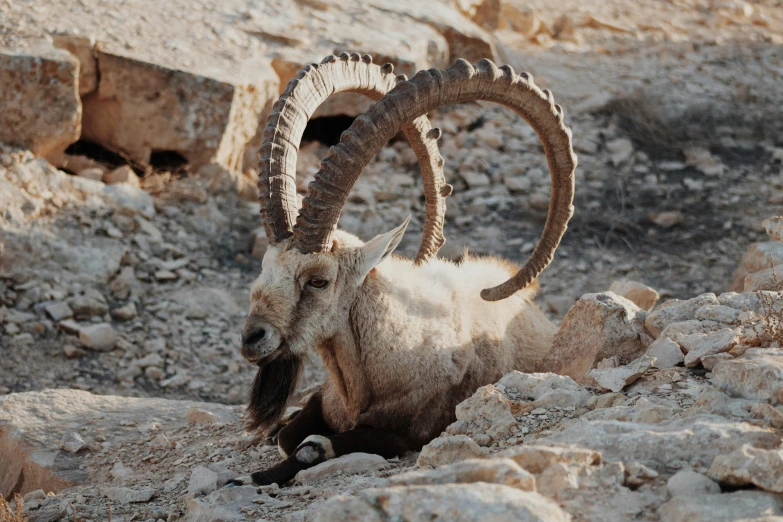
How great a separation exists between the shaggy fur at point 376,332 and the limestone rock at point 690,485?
239 centimetres

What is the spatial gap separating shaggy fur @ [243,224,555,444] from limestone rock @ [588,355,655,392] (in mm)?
1076

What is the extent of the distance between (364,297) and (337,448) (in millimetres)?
881

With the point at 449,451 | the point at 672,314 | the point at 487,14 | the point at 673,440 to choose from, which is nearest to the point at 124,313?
the point at 672,314

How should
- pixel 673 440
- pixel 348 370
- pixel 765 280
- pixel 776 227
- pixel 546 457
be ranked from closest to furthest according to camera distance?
1. pixel 546 457
2. pixel 673 440
3. pixel 348 370
4. pixel 776 227
5. pixel 765 280

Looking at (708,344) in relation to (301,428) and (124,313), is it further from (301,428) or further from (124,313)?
(124,313)

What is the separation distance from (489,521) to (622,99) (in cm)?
1107

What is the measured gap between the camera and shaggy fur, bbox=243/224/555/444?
5.16m

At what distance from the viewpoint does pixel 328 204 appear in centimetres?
507

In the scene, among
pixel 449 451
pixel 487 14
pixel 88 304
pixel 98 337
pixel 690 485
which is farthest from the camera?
pixel 487 14

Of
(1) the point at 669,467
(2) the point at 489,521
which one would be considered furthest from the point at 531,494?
(1) the point at 669,467

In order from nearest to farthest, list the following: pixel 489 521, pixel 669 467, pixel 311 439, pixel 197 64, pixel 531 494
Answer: pixel 489 521 → pixel 531 494 → pixel 669 467 → pixel 311 439 → pixel 197 64

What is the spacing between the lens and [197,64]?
9.88 meters

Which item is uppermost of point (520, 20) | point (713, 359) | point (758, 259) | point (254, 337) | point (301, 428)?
point (520, 20)

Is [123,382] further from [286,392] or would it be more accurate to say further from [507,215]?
[507,215]
